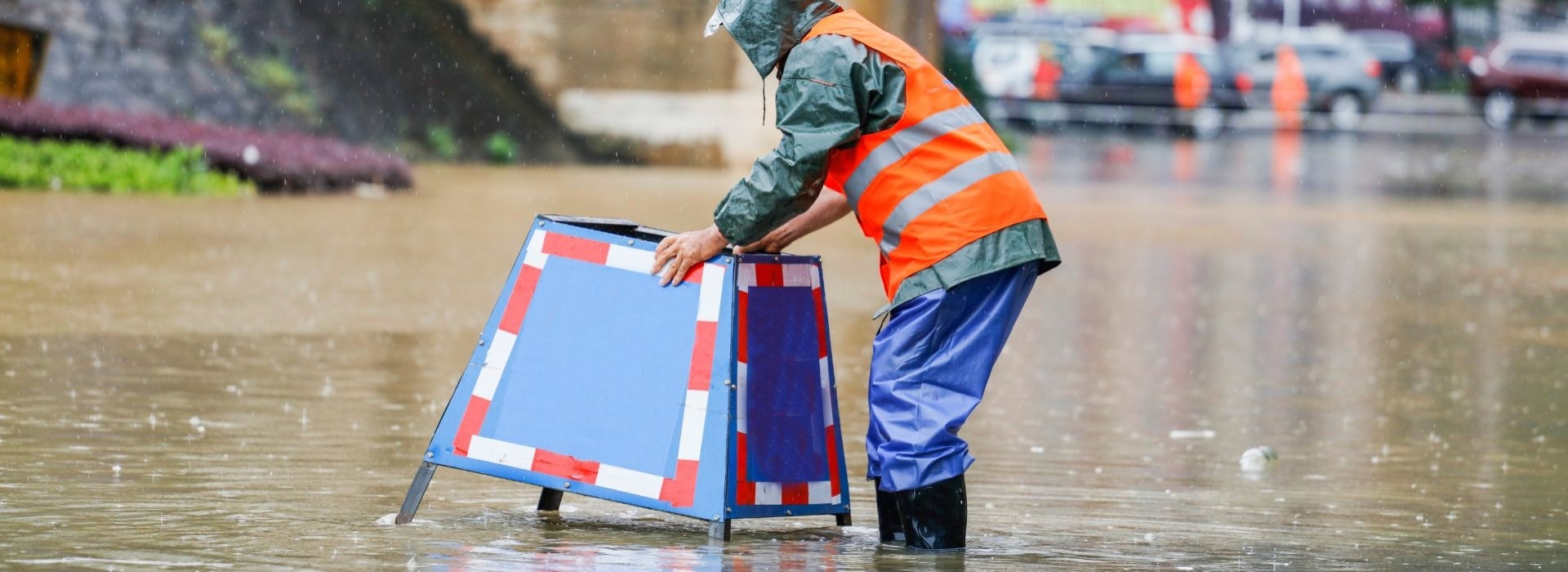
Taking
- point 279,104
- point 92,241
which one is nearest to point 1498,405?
point 92,241

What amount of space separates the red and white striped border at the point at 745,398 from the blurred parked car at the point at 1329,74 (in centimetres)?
3440

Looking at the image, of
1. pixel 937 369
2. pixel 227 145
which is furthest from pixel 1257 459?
pixel 227 145

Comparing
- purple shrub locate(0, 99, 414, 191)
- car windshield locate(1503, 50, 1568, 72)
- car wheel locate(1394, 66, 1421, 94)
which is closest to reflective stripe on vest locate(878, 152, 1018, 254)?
purple shrub locate(0, 99, 414, 191)

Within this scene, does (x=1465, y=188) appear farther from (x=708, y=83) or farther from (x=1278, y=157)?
(x=708, y=83)

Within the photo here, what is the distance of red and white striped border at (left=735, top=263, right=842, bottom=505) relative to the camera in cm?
495

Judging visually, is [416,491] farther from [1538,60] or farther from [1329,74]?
[1538,60]

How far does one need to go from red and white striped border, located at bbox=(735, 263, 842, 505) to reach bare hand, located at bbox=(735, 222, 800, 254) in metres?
0.05

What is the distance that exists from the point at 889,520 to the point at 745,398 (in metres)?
0.51

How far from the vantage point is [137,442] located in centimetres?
632

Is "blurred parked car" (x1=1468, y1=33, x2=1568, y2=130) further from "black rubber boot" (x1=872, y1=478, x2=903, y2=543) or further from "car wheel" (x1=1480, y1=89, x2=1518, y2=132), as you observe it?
"black rubber boot" (x1=872, y1=478, x2=903, y2=543)

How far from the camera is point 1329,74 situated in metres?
38.8

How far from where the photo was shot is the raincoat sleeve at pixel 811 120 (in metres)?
4.71

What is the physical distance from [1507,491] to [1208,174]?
63.5 feet

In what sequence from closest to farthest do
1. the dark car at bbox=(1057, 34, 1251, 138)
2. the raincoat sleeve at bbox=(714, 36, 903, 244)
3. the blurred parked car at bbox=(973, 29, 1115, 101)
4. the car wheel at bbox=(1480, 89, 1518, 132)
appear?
the raincoat sleeve at bbox=(714, 36, 903, 244), the blurred parked car at bbox=(973, 29, 1115, 101), the dark car at bbox=(1057, 34, 1251, 138), the car wheel at bbox=(1480, 89, 1518, 132)
